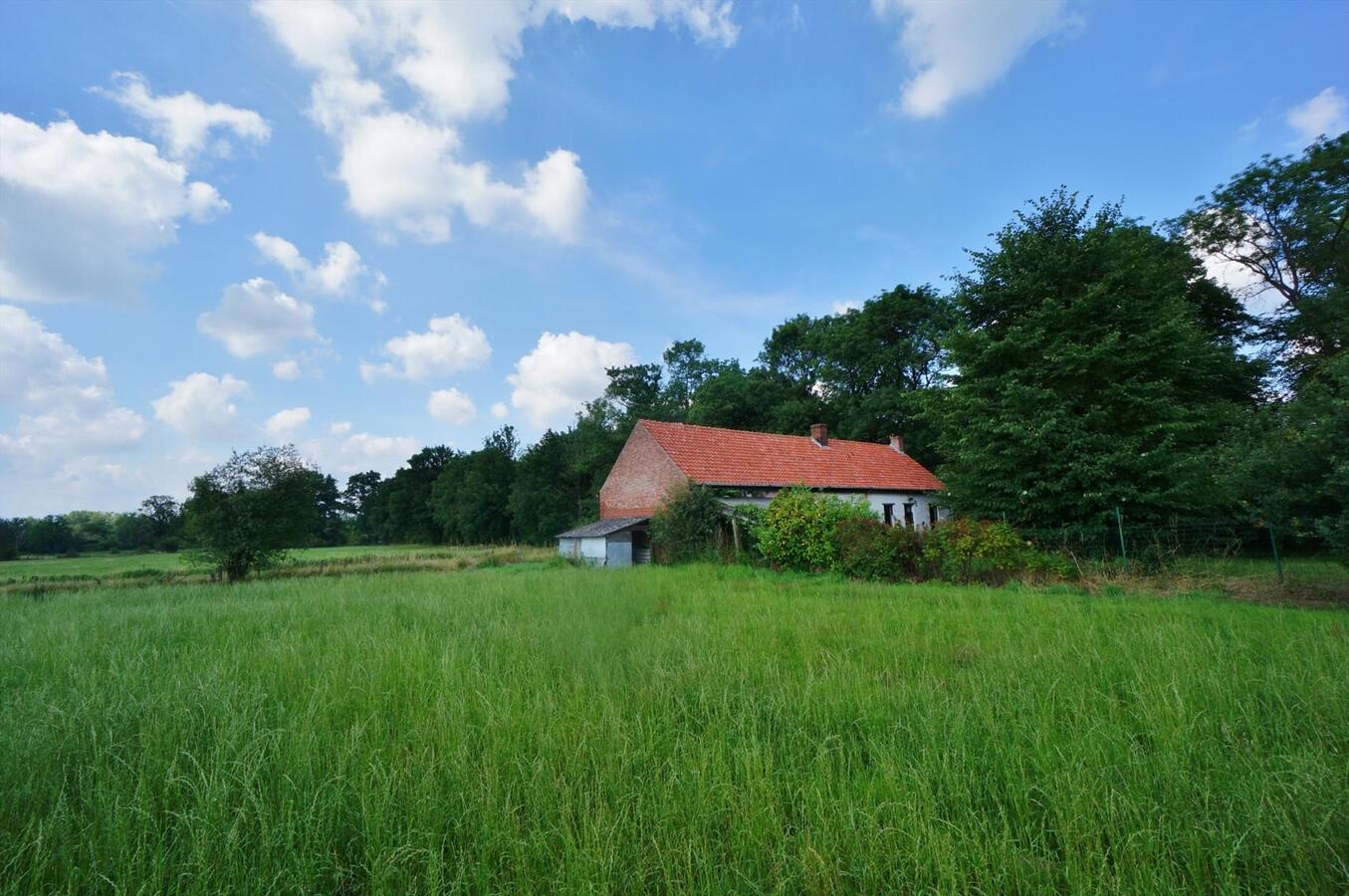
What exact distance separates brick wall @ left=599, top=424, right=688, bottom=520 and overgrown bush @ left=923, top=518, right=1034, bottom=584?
444 inches

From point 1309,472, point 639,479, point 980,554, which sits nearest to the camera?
point 1309,472

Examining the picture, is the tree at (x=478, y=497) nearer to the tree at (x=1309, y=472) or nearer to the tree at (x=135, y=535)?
the tree at (x=135, y=535)

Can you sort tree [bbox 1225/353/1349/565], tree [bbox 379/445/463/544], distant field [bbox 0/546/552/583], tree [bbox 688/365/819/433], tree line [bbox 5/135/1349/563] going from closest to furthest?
tree [bbox 1225/353/1349/565]
tree line [bbox 5/135/1349/563]
distant field [bbox 0/546/552/583]
tree [bbox 688/365/819/433]
tree [bbox 379/445/463/544]

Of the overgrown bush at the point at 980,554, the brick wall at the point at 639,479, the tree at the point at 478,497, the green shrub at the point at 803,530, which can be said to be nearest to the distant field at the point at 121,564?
the brick wall at the point at 639,479

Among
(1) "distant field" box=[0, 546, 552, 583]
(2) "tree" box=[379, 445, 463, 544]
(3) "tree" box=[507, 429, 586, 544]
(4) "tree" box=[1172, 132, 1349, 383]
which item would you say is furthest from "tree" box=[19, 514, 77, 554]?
(4) "tree" box=[1172, 132, 1349, 383]

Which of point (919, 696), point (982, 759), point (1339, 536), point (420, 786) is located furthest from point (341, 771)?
point (1339, 536)

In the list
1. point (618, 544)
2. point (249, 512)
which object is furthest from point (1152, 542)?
point (249, 512)

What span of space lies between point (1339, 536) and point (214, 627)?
17.1m

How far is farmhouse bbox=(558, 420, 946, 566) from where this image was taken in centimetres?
2348

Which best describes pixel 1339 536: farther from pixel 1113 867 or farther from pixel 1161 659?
pixel 1113 867

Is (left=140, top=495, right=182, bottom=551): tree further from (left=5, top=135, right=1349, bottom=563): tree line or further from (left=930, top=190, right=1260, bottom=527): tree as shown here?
(left=930, top=190, right=1260, bottom=527): tree

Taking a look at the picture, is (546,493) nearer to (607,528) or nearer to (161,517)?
(607,528)

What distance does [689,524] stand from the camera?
66.0 feet

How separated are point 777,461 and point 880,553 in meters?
13.7
